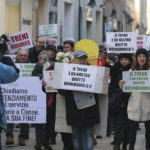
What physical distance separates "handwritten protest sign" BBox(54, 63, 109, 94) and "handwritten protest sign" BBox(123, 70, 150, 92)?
1007 millimetres

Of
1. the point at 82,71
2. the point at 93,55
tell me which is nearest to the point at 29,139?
the point at 93,55

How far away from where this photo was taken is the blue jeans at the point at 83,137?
25.3 feet

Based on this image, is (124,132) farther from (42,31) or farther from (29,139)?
(42,31)

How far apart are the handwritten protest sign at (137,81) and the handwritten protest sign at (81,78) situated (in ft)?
3.30

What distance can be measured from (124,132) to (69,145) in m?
1.27

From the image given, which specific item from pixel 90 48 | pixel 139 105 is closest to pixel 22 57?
pixel 90 48

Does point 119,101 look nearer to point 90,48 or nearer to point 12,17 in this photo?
point 90,48

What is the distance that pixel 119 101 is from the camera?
366 inches

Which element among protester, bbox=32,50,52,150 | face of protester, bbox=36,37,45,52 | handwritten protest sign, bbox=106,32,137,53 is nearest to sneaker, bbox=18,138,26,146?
protester, bbox=32,50,52,150

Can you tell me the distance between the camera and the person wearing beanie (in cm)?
928

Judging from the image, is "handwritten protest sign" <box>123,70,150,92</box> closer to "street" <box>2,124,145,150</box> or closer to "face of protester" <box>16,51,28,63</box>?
"street" <box>2,124,145,150</box>

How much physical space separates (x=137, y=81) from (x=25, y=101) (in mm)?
2191

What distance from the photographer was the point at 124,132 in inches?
376

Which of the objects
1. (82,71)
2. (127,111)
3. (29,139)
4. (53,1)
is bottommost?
(29,139)
